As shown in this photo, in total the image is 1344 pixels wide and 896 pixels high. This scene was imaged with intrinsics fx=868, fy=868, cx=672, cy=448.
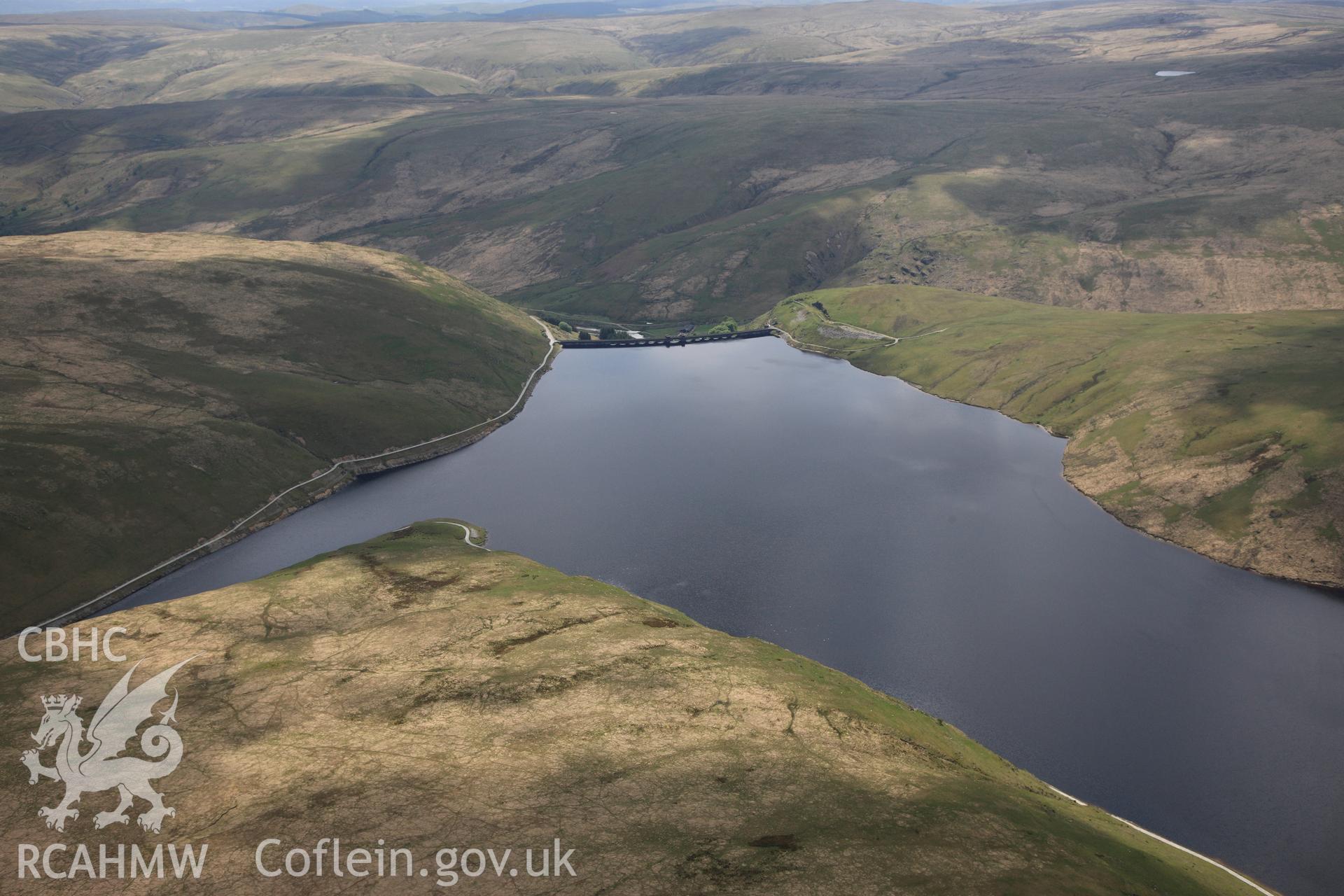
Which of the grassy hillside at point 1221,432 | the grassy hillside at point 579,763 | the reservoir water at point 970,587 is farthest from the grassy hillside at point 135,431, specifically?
the grassy hillside at point 1221,432

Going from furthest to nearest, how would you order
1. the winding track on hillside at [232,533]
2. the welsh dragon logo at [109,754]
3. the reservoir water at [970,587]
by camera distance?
the winding track on hillside at [232,533]
the reservoir water at [970,587]
the welsh dragon logo at [109,754]

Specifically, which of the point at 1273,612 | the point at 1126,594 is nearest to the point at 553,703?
the point at 1126,594

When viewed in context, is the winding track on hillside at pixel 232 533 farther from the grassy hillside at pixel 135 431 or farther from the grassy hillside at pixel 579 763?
the grassy hillside at pixel 579 763

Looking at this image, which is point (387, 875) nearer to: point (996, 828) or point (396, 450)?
point (996, 828)

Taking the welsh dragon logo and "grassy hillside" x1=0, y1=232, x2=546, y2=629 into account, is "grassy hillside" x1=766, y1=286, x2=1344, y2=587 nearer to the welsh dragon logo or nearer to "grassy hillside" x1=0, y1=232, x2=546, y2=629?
"grassy hillside" x1=0, y1=232, x2=546, y2=629

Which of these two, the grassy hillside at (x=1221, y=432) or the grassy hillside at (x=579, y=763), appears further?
the grassy hillside at (x=1221, y=432)

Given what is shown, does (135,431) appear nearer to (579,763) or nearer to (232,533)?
(232,533)
